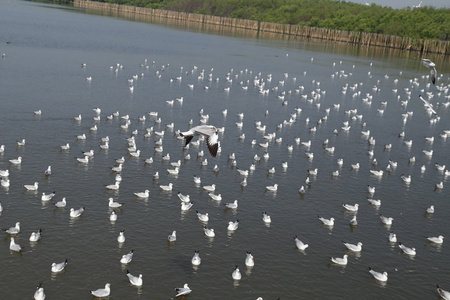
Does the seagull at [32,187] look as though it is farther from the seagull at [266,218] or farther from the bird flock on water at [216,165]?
the seagull at [266,218]

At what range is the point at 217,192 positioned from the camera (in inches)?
1454

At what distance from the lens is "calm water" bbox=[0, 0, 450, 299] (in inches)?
1047

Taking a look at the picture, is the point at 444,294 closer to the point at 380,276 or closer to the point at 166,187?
the point at 380,276

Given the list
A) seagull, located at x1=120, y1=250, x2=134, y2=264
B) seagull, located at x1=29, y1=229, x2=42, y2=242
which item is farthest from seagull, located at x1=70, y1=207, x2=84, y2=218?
seagull, located at x1=120, y1=250, x2=134, y2=264

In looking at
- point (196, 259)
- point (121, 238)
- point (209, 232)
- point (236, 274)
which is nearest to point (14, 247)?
point (121, 238)

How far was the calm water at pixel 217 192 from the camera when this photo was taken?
2659cm

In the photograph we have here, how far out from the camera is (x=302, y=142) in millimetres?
50531

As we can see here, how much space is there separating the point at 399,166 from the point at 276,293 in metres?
25.5

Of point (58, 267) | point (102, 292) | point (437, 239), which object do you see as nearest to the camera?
point (102, 292)

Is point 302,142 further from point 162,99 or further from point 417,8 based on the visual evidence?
point 417,8

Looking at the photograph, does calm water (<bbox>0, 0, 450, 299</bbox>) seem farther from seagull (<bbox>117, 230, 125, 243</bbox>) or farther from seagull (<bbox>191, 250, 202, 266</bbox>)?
seagull (<bbox>117, 230, 125, 243</bbox>)

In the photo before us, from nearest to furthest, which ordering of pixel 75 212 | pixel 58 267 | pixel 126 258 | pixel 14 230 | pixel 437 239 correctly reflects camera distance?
pixel 58 267
pixel 126 258
pixel 14 230
pixel 75 212
pixel 437 239

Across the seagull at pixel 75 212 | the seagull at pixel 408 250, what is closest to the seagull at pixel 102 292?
Answer: the seagull at pixel 75 212

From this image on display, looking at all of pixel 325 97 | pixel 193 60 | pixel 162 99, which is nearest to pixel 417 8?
pixel 193 60
